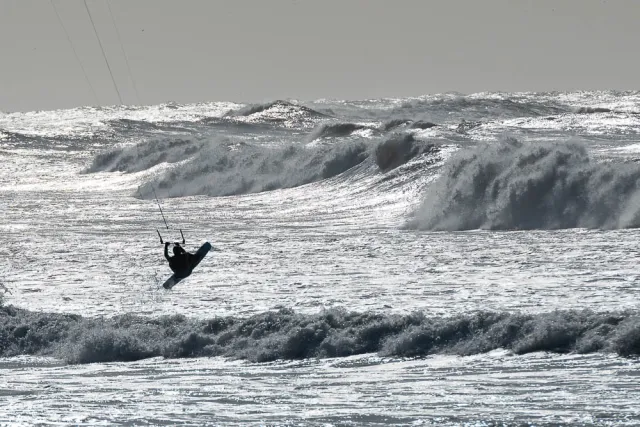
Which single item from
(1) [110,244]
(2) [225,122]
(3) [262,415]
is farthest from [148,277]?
(2) [225,122]

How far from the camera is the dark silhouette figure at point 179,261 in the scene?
1530cm

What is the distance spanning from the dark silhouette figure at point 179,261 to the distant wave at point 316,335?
2541 mm

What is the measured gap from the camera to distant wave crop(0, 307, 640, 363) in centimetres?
1020

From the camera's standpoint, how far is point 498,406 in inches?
327

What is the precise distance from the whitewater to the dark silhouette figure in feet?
0.73

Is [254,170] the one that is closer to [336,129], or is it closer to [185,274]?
[336,129]

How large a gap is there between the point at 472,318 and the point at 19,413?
4641 mm

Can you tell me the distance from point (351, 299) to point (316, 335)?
90.2 inches

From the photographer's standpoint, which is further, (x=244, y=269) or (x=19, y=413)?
(x=244, y=269)

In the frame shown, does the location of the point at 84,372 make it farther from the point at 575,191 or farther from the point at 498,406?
the point at 575,191

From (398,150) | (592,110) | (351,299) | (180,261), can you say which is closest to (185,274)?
(180,261)

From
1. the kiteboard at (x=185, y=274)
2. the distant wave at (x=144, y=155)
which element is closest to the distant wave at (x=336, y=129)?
the distant wave at (x=144, y=155)

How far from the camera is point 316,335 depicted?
36.4 ft

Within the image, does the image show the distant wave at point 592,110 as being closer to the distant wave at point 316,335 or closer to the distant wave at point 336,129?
the distant wave at point 336,129
